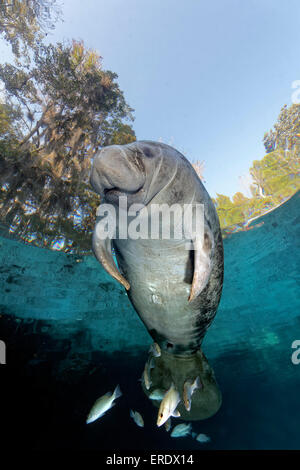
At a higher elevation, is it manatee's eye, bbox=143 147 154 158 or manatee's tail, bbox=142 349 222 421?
manatee's eye, bbox=143 147 154 158

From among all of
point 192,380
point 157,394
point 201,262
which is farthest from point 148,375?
point 201,262

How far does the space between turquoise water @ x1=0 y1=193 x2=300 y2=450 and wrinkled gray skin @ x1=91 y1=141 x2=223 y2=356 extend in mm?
6599

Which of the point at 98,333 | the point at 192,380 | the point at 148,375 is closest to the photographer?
the point at 192,380

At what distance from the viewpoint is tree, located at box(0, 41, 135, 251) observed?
5.55 metres

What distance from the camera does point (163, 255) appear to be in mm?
2885

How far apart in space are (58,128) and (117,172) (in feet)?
16.4

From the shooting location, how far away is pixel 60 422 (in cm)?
1700

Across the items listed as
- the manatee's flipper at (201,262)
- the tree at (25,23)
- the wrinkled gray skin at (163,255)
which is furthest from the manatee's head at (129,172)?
the tree at (25,23)

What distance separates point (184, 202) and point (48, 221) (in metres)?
6.05

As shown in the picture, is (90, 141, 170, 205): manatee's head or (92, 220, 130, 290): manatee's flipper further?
(92, 220, 130, 290): manatee's flipper
